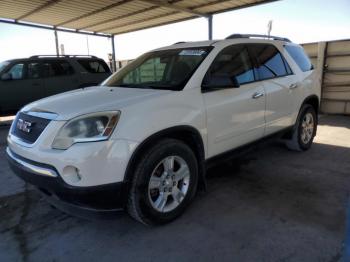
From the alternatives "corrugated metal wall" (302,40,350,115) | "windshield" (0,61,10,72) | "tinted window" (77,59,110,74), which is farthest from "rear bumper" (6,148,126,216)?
"corrugated metal wall" (302,40,350,115)

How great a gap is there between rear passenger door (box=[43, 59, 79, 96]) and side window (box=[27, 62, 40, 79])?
19cm

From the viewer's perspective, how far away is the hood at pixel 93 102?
8.54 feet

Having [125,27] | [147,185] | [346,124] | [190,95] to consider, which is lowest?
[346,124]

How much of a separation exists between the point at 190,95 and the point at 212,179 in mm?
1566

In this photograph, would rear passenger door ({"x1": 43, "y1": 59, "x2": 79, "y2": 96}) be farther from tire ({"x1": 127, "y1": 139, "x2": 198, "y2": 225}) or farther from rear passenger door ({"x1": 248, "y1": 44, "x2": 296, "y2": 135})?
tire ({"x1": 127, "y1": 139, "x2": 198, "y2": 225})

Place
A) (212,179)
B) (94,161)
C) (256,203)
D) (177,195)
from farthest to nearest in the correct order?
(212,179) < (256,203) < (177,195) < (94,161)

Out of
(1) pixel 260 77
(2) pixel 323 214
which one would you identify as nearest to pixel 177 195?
(2) pixel 323 214

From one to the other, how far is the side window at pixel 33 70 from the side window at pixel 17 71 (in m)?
0.18

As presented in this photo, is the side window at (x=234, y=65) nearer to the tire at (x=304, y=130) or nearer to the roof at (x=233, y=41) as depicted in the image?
the roof at (x=233, y=41)

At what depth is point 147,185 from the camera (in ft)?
8.88

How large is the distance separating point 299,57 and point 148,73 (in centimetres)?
273

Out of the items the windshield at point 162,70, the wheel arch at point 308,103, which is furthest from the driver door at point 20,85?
the wheel arch at point 308,103

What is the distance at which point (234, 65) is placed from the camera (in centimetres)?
374

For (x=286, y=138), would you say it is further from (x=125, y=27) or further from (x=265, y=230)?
(x=125, y=27)
